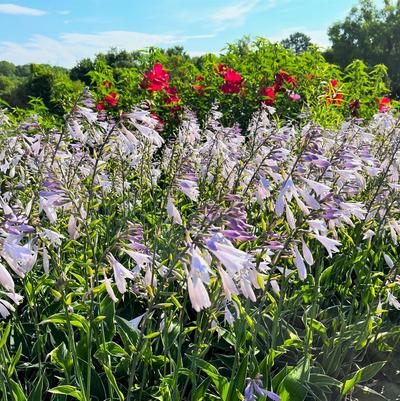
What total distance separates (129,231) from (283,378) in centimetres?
121

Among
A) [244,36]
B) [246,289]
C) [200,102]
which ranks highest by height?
[244,36]

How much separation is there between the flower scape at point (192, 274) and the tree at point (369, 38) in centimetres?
4661

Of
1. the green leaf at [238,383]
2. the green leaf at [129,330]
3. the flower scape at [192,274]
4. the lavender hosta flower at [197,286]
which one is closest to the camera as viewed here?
the lavender hosta flower at [197,286]

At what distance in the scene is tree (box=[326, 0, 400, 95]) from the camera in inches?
1887

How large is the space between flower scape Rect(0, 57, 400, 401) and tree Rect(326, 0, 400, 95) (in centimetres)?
4661

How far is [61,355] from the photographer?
8.32 feet

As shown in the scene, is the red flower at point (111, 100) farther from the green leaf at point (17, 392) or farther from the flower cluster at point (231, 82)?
the green leaf at point (17, 392)

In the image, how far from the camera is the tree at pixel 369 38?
4794cm

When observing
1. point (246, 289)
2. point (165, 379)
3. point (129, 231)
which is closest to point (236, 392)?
point (165, 379)

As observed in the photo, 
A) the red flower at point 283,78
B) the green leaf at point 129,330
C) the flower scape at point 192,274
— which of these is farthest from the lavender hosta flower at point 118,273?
the red flower at point 283,78

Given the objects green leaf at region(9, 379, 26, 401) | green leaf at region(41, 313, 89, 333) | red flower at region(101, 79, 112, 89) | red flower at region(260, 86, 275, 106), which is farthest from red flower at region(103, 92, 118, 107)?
green leaf at region(9, 379, 26, 401)

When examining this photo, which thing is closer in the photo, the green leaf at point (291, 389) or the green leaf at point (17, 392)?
the green leaf at point (17, 392)

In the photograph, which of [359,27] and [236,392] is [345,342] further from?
[359,27]

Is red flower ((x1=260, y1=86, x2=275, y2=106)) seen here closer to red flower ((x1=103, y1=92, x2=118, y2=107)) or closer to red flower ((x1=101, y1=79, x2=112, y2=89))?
red flower ((x1=103, y1=92, x2=118, y2=107))
